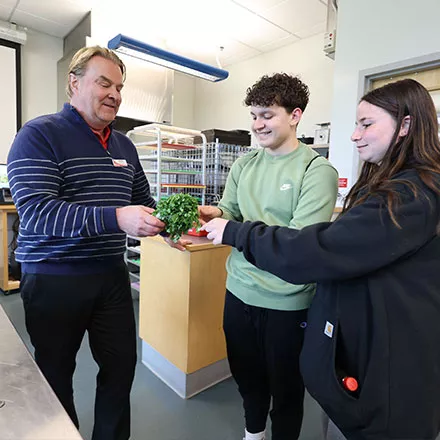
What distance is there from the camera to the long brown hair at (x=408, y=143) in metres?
0.80

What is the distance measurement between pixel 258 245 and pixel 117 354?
85 centimetres

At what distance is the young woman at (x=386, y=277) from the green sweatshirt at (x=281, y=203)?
246 mm

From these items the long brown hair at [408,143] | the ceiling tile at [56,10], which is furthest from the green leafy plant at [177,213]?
the ceiling tile at [56,10]

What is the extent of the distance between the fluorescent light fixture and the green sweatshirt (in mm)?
1744

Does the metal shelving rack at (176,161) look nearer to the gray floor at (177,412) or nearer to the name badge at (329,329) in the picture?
the gray floor at (177,412)

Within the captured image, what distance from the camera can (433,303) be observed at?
0.80 meters

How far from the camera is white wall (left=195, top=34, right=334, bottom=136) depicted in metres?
4.47

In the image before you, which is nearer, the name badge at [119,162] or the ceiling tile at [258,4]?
the name badge at [119,162]

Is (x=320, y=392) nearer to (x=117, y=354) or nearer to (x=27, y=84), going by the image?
(x=117, y=354)

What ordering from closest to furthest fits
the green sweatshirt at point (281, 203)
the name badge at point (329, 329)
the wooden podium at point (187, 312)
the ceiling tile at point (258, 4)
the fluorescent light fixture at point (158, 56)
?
the name badge at point (329, 329), the green sweatshirt at point (281, 203), the wooden podium at point (187, 312), the fluorescent light fixture at point (158, 56), the ceiling tile at point (258, 4)

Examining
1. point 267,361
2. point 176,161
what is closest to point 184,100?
point 176,161

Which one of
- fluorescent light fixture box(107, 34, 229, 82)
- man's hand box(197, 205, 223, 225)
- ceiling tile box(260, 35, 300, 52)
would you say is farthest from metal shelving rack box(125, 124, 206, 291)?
ceiling tile box(260, 35, 300, 52)

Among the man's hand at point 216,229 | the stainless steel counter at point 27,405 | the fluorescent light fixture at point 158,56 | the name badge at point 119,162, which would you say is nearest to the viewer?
the stainless steel counter at point 27,405

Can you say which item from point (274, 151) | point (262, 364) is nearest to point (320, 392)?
point (262, 364)
